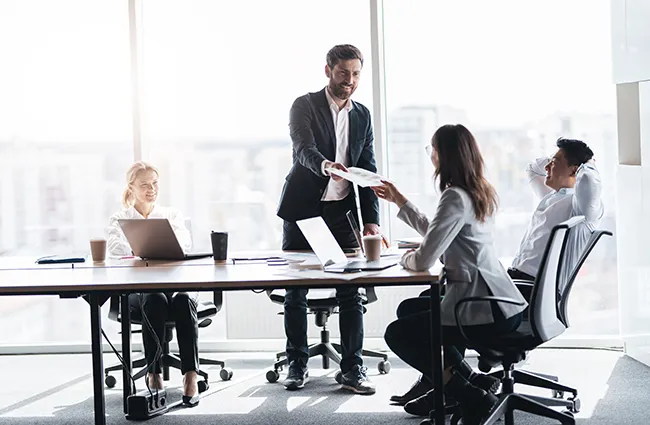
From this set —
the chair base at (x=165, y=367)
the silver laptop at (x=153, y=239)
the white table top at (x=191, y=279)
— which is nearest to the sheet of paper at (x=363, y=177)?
the white table top at (x=191, y=279)

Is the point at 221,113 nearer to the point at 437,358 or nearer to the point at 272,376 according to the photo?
the point at 272,376

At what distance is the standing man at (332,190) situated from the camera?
176 inches

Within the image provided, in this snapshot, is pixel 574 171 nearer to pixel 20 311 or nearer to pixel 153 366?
pixel 153 366

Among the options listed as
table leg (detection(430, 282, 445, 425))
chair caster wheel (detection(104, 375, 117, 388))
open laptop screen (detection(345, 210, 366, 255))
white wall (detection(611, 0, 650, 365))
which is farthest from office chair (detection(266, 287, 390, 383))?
white wall (detection(611, 0, 650, 365))

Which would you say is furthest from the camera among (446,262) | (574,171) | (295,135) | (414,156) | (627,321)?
Answer: (414,156)

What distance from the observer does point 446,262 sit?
356cm

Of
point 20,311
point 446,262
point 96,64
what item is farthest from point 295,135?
point 20,311

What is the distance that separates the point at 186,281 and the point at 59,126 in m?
2.73

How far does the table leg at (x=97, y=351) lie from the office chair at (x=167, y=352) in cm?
83

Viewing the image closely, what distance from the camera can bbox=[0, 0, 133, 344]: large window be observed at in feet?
18.8

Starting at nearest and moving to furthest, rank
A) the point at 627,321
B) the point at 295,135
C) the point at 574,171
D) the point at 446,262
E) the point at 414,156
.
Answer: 1. the point at 446,262
2. the point at 574,171
3. the point at 295,135
4. the point at 627,321
5. the point at 414,156

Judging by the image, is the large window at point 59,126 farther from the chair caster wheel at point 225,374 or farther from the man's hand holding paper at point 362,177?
the man's hand holding paper at point 362,177

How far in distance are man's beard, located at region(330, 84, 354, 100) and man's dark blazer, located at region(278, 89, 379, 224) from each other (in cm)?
9

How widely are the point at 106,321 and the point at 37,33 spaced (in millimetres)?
1854
